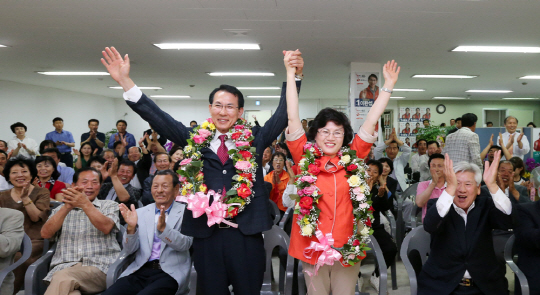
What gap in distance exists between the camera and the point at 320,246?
211 cm

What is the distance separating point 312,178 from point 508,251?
181 cm

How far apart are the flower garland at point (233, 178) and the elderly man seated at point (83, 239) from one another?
1.08 m

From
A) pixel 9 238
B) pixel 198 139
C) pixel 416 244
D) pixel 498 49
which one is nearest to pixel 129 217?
pixel 198 139

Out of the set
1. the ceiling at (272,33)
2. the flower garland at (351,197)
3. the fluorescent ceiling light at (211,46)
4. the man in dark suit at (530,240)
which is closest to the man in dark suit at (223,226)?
the flower garland at (351,197)

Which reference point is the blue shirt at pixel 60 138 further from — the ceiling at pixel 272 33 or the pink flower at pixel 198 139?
the pink flower at pixel 198 139

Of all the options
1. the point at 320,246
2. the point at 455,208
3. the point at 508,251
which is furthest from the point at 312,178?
the point at 508,251

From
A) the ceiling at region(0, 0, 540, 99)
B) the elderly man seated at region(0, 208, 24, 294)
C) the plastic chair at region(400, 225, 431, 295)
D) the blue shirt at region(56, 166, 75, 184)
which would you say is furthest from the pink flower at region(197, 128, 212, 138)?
the blue shirt at region(56, 166, 75, 184)

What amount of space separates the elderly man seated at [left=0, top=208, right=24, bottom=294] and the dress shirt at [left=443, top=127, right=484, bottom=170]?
543 cm

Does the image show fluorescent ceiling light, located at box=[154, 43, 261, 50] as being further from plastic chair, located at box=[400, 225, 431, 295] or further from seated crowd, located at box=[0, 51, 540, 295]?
plastic chair, located at box=[400, 225, 431, 295]

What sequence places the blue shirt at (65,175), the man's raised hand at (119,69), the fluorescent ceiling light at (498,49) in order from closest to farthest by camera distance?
the man's raised hand at (119,69) < the blue shirt at (65,175) < the fluorescent ceiling light at (498,49)

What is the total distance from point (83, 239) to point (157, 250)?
1.90 ft

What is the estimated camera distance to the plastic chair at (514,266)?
2564 mm

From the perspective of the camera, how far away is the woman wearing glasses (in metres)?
2.20

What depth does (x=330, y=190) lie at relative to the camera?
225cm
